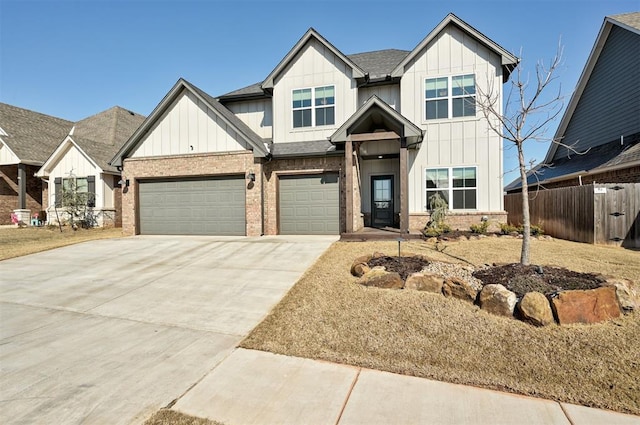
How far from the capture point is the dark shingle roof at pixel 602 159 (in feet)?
38.9

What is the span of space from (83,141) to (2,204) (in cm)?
688

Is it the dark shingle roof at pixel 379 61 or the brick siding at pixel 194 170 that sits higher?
the dark shingle roof at pixel 379 61

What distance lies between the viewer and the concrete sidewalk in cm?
268

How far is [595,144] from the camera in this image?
15594 millimetres

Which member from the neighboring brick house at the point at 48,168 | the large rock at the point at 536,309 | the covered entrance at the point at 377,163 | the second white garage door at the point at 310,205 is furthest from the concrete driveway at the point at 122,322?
the neighboring brick house at the point at 48,168

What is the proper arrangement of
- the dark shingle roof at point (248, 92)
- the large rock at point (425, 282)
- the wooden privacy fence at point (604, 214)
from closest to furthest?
1. the large rock at point (425, 282)
2. the wooden privacy fence at point (604, 214)
3. the dark shingle roof at point (248, 92)

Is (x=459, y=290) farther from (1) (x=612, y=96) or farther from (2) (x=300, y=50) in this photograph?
(1) (x=612, y=96)

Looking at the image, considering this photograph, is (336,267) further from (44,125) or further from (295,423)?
(44,125)

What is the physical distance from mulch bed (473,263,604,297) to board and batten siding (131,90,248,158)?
405 inches

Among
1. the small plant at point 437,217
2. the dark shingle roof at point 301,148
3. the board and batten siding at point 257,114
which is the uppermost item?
the board and batten siding at point 257,114

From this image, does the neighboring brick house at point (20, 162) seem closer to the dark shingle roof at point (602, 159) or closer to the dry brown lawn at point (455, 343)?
the dry brown lawn at point (455, 343)

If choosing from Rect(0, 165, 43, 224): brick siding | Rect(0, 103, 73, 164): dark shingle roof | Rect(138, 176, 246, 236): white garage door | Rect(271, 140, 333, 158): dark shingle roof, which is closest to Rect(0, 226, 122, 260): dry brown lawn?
Rect(138, 176, 246, 236): white garage door

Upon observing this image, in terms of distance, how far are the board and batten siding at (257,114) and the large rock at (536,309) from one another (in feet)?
41.3

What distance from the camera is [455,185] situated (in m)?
12.4
